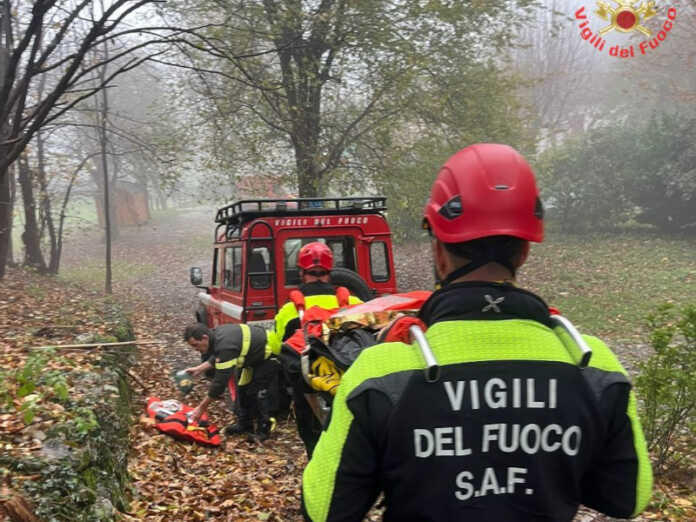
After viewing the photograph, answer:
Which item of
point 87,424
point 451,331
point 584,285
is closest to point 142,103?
point 584,285

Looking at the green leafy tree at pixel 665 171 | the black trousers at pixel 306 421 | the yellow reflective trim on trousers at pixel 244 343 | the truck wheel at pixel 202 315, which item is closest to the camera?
the black trousers at pixel 306 421

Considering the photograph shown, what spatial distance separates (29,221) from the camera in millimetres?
15867

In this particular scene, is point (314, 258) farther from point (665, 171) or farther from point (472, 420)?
point (665, 171)

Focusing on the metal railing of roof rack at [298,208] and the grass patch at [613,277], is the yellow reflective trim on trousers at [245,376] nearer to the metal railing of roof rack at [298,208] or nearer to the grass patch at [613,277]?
the metal railing of roof rack at [298,208]

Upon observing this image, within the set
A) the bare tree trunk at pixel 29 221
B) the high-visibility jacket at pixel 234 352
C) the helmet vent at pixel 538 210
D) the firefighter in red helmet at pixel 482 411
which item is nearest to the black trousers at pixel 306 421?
the high-visibility jacket at pixel 234 352

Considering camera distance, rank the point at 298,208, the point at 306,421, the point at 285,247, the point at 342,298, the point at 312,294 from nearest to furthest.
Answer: the point at 306,421
the point at 342,298
the point at 312,294
the point at 285,247
the point at 298,208

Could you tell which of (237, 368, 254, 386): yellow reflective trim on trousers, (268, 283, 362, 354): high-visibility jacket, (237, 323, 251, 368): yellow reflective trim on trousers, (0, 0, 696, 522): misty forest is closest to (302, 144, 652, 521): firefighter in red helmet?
(0, 0, 696, 522): misty forest

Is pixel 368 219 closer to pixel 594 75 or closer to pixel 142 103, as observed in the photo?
pixel 142 103

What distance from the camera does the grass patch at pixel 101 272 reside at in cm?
2193

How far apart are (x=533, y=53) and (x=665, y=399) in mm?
31804

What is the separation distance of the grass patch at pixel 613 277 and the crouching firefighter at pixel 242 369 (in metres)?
7.59

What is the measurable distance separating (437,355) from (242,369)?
5.47 meters

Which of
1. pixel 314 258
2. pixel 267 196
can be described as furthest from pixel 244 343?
pixel 267 196

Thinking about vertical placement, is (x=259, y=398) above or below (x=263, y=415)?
above
